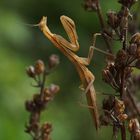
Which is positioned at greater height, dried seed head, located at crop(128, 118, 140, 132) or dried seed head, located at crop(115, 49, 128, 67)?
dried seed head, located at crop(115, 49, 128, 67)

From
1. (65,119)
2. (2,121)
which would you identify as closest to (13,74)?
(65,119)

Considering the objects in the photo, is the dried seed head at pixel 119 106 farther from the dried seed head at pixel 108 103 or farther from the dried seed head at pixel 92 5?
the dried seed head at pixel 92 5

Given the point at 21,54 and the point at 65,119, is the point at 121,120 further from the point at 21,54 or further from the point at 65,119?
the point at 21,54

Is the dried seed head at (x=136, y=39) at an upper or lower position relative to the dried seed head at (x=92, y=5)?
lower

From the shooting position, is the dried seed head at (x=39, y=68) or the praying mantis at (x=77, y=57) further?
the dried seed head at (x=39, y=68)

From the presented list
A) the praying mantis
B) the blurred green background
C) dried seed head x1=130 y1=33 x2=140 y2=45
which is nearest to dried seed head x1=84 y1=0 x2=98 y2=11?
the praying mantis

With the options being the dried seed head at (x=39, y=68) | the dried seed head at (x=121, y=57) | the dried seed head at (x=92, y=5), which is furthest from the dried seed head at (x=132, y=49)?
the dried seed head at (x=39, y=68)

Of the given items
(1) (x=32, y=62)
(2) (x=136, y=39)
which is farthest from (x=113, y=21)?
(1) (x=32, y=62)

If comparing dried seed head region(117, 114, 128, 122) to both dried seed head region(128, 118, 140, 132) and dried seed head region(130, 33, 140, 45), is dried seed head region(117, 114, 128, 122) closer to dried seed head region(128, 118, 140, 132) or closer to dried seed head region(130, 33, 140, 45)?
dried seed head region(128, 118, 140, 132)
